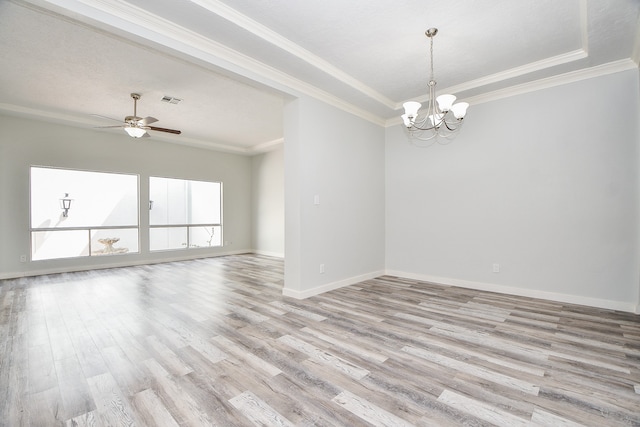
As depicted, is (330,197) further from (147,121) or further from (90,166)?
(90,166)

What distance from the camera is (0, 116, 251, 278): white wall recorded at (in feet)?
16.8

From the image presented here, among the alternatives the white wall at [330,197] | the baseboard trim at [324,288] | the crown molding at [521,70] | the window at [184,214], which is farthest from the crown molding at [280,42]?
the window at [184,214]

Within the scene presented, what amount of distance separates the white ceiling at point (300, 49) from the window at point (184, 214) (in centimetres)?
273

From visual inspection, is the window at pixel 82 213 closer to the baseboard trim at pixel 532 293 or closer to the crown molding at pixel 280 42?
the crown molding at pixel 280 42

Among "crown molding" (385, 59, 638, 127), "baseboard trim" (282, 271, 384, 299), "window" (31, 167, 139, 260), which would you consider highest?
"crown molding" (385, 59, 638, 127)

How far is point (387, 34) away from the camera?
2.87 meters

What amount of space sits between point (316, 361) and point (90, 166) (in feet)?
20.8

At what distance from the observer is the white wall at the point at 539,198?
129 inches

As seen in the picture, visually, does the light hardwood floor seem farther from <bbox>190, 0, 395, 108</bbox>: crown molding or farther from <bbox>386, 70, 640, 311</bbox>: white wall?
<bbox>190, 0, 395, 108</bbox>: crown molding

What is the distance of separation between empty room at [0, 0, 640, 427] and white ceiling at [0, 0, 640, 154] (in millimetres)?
25

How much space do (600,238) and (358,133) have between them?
11.1ft

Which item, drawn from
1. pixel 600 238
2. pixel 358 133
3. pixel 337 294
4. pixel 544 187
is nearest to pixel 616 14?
pixel 544 187

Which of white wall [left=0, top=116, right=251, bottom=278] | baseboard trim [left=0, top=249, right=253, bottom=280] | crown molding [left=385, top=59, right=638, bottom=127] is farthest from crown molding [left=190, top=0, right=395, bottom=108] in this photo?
baseboard trim [left=0, top=249, right=253, bottom=280]

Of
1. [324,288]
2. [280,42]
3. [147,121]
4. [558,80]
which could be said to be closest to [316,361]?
[324,288]
